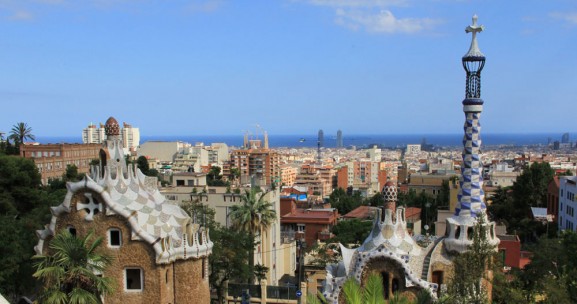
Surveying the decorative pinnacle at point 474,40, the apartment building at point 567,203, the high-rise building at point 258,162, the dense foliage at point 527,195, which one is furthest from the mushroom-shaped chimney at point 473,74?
the high-rise building at point 258,162

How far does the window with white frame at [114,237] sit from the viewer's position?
910 inches

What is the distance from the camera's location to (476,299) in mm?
15641

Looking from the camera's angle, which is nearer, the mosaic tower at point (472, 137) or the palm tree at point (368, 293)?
the palm tree at point (368, 293)

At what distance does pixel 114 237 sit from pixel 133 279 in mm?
1948

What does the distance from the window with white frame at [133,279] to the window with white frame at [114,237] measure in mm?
1098

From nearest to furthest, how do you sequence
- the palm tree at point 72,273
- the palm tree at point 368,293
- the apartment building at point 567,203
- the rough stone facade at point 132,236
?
the palm tree at point 368,293
the palm tree at point 72,273
the rough stone facade at point 132,236
the apartment building at point 567,203

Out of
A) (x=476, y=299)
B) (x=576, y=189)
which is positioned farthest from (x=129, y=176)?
(x=576, y=189)

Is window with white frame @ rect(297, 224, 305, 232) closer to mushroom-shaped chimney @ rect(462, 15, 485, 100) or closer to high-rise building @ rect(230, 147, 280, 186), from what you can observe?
mushroom-shaped chimney @ rect(462, 15, 485, 100)

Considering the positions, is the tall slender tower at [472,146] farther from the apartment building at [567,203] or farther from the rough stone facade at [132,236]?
the apartment building at [567,203]

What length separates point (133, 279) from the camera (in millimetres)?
23750

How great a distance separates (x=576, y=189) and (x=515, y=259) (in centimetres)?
1921

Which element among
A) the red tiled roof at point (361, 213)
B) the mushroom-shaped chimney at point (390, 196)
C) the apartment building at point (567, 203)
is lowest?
the red tiled roof at point (361, 213)

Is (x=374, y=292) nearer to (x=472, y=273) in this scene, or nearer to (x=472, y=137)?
(x=472, y=273)

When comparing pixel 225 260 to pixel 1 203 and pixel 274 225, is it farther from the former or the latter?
pixel 1 203
